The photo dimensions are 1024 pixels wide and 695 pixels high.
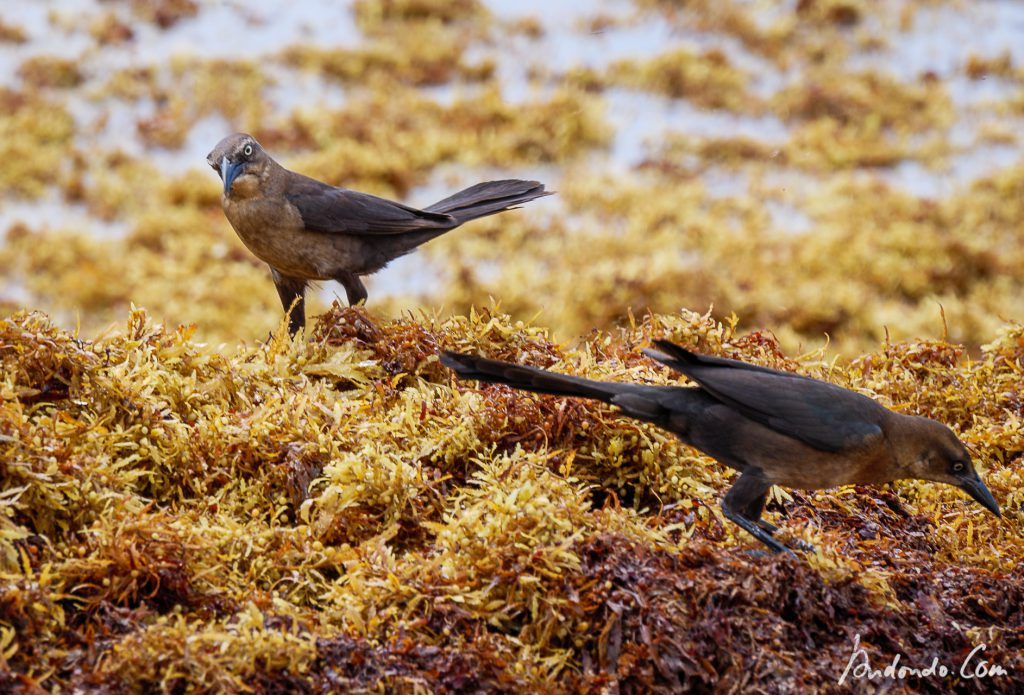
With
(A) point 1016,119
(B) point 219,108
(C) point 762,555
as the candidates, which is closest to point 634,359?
(C) point 762,555

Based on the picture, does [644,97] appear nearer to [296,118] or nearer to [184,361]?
[296,118]

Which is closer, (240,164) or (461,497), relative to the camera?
(461,497)

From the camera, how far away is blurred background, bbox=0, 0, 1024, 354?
8.45 meters

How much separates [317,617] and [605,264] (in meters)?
5.90

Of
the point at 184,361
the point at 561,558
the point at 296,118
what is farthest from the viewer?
the point at 296,118

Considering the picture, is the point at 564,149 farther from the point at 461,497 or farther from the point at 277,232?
the point at 461,497

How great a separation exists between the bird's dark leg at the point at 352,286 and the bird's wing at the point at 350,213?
213 mm

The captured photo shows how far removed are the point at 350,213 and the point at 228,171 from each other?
1.95ft

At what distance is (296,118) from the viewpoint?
10.4 metres

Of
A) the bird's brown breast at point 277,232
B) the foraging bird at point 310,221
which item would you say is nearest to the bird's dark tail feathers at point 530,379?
the foraging bird at point 310,221

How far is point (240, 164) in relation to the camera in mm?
5324
